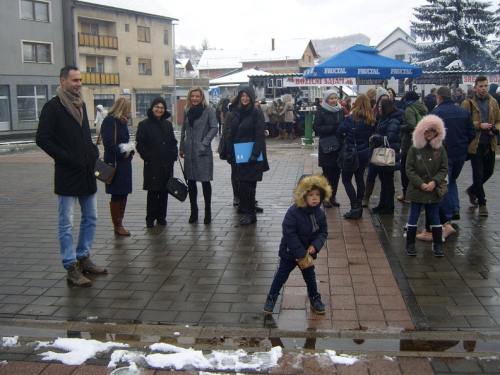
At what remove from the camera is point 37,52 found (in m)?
39.4

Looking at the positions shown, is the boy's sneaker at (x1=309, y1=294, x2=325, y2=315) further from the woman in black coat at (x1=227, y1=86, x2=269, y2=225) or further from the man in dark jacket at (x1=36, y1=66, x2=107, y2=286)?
the woman in black coat at (x1=227, y1=86, x2=269, y2=225)

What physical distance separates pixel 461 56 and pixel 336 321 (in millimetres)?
43598

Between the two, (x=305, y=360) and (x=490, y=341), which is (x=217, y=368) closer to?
(x=305, y=360)

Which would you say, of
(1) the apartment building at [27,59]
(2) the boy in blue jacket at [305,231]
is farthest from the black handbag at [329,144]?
(1) the apartment building at [27,59]

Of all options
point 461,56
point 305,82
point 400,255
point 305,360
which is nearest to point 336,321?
point 305,360

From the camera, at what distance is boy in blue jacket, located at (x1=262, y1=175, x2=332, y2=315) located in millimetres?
4598

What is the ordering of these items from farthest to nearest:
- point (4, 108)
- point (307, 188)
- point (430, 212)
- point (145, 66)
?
point (145, 66), point (4, 108), point (430, 212), point (307, 188)

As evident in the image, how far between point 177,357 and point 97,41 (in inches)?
1817

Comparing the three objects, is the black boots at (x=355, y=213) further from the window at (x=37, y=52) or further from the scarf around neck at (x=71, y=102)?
the window at (x=37, y=52)

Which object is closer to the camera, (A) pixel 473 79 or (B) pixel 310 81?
(A) pixel 473 79

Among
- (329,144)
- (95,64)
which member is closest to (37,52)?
(95,64)

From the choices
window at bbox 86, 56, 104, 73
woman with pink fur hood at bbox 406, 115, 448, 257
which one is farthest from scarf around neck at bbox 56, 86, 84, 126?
window at bbox 86, 56, 104, 73

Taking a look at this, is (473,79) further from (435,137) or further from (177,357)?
(177,357)

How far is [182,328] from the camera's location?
4539mm
